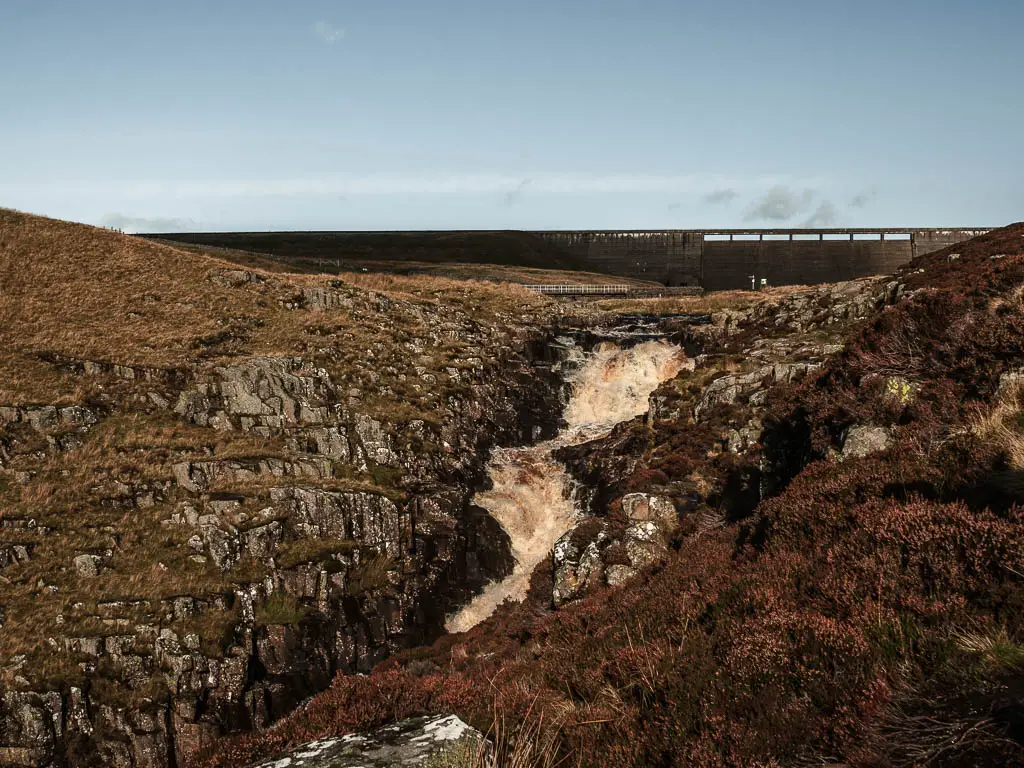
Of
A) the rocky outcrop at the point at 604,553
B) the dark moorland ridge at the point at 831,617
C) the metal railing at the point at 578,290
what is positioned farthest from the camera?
the metal railing at the point at 578,290

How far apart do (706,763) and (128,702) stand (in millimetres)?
21941

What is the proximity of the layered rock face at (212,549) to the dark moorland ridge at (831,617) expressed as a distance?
338 inches

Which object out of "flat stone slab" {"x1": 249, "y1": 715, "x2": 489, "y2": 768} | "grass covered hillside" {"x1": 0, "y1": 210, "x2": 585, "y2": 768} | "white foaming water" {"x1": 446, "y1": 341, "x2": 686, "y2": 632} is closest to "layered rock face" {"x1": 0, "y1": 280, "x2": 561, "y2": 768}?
"grass covered hillside" {"x1": 0, "y1": 210, "x2": 585, "y2": 768}

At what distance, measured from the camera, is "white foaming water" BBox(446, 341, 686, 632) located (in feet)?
111

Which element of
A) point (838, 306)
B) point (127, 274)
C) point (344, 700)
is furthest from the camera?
point (127, 274)

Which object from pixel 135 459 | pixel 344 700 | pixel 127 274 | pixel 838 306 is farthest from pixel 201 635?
pixel 838 306

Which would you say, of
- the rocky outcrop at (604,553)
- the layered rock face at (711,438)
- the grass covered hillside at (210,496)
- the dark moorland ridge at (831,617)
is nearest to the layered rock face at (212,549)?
the grass covered hillside at (210,496)

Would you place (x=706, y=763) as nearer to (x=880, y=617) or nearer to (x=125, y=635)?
(x=880, y=617)

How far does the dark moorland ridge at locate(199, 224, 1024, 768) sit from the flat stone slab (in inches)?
17.5

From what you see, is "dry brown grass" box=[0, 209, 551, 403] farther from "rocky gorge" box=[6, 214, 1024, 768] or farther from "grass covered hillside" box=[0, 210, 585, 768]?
"rocky gorge" box=[6, 214, 1024, 768]

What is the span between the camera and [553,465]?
4238 cm

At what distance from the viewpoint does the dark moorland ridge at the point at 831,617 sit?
761 cm

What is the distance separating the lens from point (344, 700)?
12422 mm

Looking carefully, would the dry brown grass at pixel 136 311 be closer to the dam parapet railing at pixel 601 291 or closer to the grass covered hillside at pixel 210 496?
the grass covered hillside at pixel 210 496
